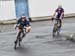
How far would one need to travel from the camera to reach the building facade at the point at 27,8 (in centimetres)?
3288

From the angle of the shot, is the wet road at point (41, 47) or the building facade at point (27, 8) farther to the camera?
the building facade at point (27, 8)

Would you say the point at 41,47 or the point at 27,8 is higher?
the point at 27,8

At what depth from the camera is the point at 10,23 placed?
32344mm

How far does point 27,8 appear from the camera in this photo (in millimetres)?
33875

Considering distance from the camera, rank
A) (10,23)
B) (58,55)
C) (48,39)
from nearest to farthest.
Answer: (58,55), (48,39), (10,23)

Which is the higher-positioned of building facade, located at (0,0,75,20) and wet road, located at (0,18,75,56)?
building facade, located at (0,0,75,20)

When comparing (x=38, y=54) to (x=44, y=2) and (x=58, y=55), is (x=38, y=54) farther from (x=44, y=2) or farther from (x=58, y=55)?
(x=44, y=2)

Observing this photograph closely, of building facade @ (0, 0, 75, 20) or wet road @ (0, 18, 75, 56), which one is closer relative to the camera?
wet road @ (0, 18, 75, 56)

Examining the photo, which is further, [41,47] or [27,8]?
[27,8]

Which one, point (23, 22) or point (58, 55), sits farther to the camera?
point (23, 22)

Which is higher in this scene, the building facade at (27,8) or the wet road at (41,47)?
the building facade at (27,8)

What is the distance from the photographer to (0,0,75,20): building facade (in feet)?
108

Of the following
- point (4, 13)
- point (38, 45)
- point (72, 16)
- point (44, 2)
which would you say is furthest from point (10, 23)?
point (38, 45)

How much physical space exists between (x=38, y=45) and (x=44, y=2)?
15543mm
